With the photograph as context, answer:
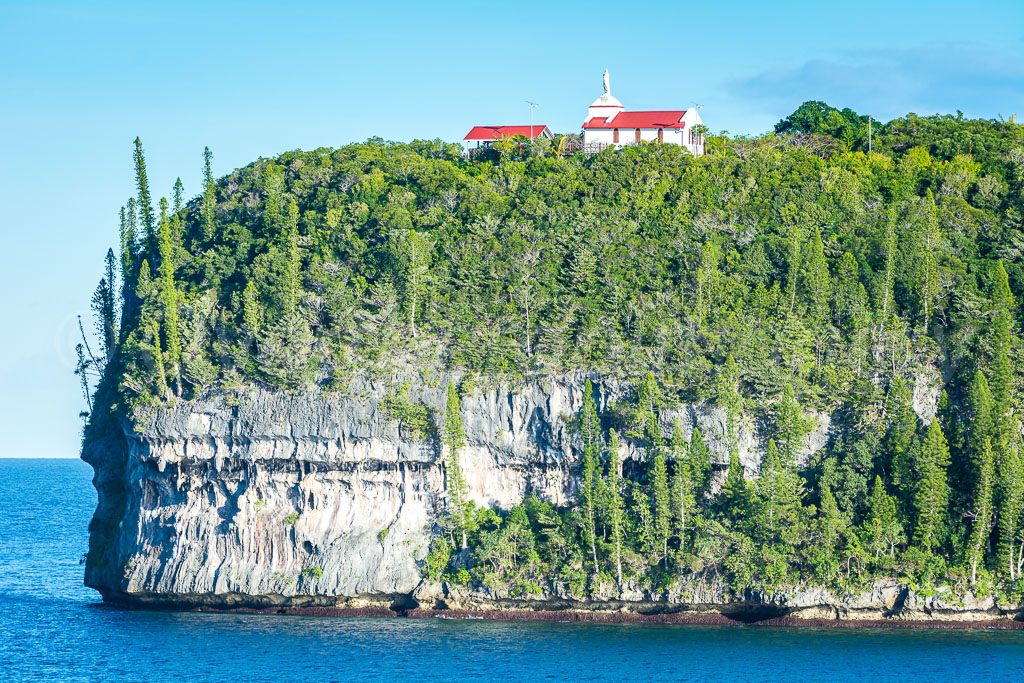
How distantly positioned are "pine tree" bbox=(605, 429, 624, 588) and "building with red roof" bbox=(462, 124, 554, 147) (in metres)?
41.2

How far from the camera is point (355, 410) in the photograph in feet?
258

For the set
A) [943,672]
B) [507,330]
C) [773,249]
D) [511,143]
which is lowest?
[943,672]

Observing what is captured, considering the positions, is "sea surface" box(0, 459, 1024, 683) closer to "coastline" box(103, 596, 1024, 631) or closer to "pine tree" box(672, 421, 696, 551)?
"coastline" box(103, 596, 1024, 631)

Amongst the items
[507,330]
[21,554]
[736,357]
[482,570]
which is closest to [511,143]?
[507,330]

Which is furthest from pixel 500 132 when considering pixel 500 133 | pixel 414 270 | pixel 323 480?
pixel 323 480

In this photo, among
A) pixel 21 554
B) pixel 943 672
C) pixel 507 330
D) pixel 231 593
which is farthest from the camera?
pixel 21 554

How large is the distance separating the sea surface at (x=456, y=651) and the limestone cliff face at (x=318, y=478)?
10.2 ft

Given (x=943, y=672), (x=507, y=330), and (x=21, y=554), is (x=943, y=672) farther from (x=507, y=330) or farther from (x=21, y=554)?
(x=21, y=554)

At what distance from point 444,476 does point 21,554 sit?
1887 inches

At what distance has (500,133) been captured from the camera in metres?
111

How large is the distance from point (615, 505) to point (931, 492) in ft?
61.6

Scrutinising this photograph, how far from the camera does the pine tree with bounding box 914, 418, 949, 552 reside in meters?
72.1

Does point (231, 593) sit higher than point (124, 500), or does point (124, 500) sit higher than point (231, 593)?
point (124, 500)

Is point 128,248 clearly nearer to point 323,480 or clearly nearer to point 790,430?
point 323,480
